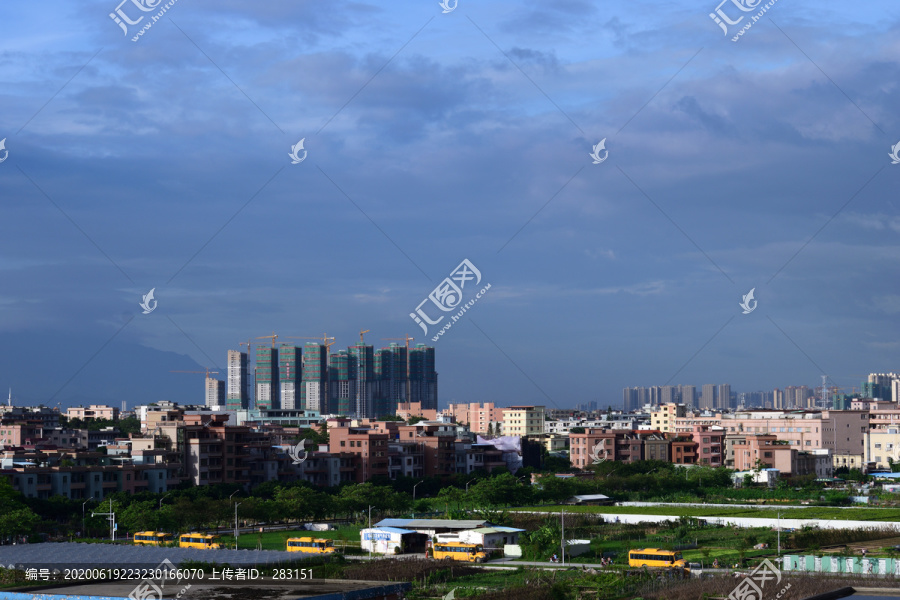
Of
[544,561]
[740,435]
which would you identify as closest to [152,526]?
[544,561]

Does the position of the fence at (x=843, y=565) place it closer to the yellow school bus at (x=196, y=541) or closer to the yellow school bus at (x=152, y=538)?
the yellow school bus at (x=196, y=541)

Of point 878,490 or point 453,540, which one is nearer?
point 453,540

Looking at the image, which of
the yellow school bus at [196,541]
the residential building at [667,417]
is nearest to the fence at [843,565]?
the yellow school bus at [196,541]

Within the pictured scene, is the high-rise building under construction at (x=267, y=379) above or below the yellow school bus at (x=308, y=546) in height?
above

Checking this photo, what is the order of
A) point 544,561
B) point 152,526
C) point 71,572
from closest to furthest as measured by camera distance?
point 71,572 < point 544,561 < point 152,526

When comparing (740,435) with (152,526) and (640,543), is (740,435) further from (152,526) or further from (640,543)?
(152,526)

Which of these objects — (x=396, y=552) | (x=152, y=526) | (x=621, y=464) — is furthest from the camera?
(x=621, y=464)

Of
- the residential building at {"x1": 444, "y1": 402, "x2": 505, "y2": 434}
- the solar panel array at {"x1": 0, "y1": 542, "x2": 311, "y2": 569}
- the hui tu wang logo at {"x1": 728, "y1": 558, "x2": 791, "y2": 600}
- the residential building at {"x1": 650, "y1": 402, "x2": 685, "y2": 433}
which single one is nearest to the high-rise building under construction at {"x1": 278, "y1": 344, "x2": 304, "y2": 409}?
the residential building at {"x1": 444, "y1": 402, "x2": 505, "y2": 434}
